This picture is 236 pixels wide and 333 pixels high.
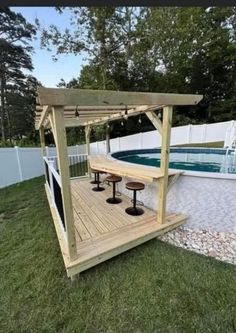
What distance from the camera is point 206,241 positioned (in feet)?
12.7

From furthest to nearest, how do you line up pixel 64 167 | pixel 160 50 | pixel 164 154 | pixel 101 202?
pixel 160 50 → pixel 101 202 → pixel 164 154 → pixel 64 167

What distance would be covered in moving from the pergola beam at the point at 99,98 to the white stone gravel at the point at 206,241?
2.43 meters

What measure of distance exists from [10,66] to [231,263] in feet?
59.8

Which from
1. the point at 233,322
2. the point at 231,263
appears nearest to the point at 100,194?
A: the point at 231,263

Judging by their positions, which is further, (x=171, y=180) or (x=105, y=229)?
(x=171, y=180)

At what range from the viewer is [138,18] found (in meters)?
10.2

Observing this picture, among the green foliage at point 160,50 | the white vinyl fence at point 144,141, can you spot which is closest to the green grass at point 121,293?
the white vinyl fence at point 144,141

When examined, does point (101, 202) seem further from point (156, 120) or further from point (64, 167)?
point (64, 167)

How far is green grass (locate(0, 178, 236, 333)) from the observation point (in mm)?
2299

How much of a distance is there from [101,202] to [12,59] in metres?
15.2

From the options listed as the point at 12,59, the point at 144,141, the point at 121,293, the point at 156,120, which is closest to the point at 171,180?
the point at 156,120

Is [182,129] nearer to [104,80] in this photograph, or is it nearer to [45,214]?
[104,80]

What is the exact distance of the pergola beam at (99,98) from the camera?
232 centimetres

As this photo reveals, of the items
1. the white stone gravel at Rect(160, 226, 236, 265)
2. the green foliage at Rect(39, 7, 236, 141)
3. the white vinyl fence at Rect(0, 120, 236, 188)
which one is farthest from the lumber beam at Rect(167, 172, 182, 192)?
the white vinyl fence at Rect(0, 120, 236, 188)
